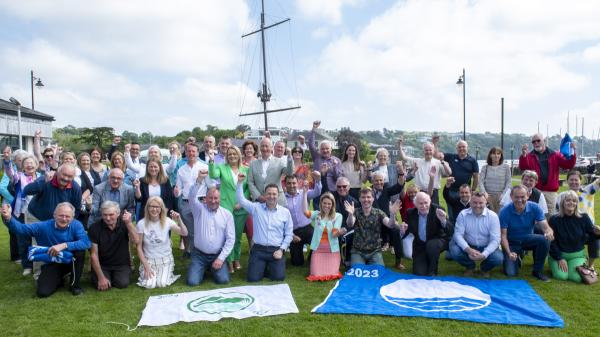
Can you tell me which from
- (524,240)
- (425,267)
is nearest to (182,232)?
(425,267)

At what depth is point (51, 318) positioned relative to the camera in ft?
16.0

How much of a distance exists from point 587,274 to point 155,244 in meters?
6.03

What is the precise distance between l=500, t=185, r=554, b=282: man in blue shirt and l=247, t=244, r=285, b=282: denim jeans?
3274mm

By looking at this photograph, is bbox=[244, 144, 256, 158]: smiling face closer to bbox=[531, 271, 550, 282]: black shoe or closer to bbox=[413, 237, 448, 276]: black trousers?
bbox=[413, 237, 448, 276]: black trousers

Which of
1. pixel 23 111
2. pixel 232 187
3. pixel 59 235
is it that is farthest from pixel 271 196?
pixel 23 111

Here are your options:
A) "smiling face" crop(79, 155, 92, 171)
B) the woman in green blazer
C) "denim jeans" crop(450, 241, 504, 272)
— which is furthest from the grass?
"smiling face" crop(79, 155, 92, 171)

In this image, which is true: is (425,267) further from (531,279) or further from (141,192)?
(141,192)

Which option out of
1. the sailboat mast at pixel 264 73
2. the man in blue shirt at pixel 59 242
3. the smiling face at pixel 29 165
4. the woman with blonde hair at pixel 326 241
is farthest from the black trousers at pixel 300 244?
the sailboat mast at pixel 264 73

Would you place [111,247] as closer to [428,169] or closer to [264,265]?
[264,265]

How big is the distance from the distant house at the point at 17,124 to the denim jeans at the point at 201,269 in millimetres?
33281

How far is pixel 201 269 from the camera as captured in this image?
20.1 ft

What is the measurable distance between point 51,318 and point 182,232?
1.91 m

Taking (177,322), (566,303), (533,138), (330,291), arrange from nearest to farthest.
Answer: (177,322) < (566,303) < (330,291) < (533,138)

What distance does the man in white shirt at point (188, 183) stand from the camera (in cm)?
675
